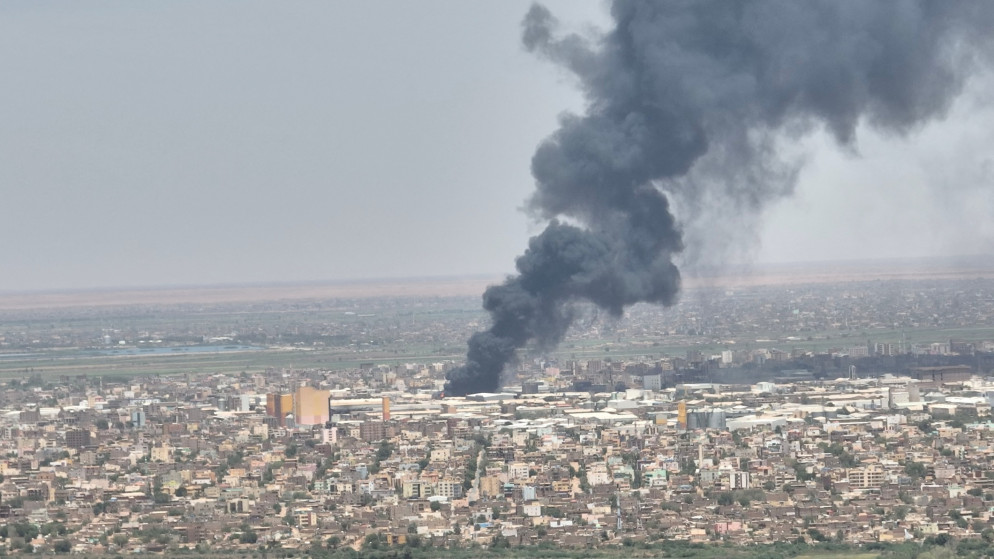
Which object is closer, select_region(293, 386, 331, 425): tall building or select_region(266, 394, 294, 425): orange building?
select_region(293, 386, 331, 425): tall building

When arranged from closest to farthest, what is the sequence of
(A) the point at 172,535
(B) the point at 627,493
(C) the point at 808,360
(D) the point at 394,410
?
(A) the point at 172,535 → (B) the point at 627,493 → (D) the point at 394,410 → (C) the point at 808,360

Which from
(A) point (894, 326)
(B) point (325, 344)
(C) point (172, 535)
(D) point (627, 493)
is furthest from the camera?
(B) point (325, 344)

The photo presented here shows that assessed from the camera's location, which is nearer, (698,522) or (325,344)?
(698,522)

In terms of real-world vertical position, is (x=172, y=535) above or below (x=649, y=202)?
below

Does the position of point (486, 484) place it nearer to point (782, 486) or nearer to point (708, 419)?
point (782, 486)

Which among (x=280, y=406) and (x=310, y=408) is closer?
(x=310, y=408)

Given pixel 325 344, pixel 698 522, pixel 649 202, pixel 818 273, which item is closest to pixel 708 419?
pixel 649 202

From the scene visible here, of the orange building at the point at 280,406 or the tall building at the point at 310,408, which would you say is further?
the orange building at the point at 280,406

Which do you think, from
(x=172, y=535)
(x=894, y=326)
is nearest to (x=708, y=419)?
(x=172, y=535)
